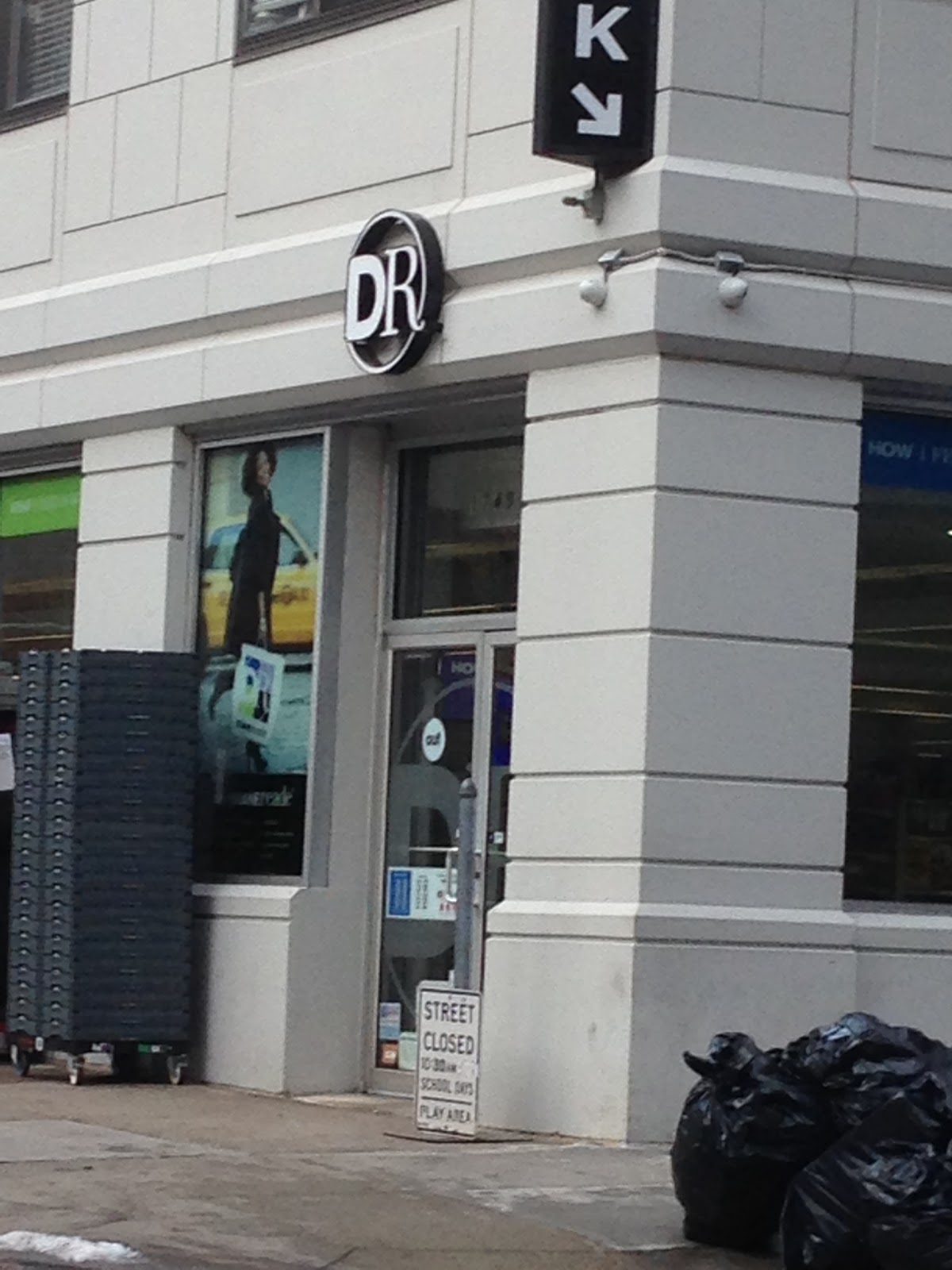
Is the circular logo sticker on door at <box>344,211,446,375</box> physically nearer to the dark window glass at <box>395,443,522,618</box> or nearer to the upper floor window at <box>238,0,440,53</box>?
the dark window glass at <box>395,443,522,618</box>

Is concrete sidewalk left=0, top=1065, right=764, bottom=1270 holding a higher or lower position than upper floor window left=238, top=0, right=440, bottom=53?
lower

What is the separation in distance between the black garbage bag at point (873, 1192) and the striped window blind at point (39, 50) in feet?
31.4

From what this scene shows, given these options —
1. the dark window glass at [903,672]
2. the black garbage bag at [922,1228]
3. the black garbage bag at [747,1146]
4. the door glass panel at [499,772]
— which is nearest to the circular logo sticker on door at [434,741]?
the door glass panel at [499,772]

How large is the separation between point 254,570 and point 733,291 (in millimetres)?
3646

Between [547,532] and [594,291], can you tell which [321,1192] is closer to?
[547,532]

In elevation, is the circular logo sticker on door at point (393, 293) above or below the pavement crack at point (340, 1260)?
above

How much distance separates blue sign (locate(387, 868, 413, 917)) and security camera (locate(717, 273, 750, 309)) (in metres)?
3.62

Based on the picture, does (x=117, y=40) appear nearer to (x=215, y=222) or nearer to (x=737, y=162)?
(x=215, y=222)

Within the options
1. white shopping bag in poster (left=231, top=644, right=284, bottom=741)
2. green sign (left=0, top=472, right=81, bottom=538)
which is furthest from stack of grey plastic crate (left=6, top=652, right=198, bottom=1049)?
green sign (left=0, top=472, right=81, bottom=538)

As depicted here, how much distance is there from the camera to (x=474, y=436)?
539 inches

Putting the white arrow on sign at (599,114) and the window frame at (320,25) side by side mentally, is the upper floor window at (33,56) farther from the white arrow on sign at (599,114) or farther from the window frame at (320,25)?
the white arrow on sign at (599,114)

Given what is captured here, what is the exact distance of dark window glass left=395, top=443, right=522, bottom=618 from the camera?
44.0 ft

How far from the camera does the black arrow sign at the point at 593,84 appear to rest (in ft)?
39.1

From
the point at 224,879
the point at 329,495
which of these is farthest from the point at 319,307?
the point at 224,879
